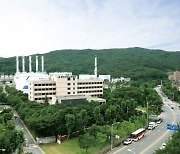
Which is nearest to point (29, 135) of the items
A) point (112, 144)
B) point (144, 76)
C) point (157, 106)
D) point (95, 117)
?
point (95, 117)

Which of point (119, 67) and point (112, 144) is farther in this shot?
point (119, 67)

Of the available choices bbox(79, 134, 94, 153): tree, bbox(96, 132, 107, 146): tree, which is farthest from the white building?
bbox(79, 134, 94, 153): tree

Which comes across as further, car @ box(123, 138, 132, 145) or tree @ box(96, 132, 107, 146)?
car @ box(123, 138, 132, 145)

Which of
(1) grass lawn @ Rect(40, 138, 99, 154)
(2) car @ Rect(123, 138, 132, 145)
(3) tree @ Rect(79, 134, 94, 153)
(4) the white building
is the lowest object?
(1) grass lawn @ Rect(40, 138, 99, 154)

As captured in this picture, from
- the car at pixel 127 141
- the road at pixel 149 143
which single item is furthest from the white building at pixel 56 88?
the car at pixel 127 141

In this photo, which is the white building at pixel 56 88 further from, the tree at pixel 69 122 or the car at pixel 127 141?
the car at pixel 127 141

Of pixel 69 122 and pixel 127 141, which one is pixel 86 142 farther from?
pixel 127 141

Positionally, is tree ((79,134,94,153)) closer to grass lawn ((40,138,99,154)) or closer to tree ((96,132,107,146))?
tree ((96,132,107,146))

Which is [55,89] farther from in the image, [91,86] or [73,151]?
[73,151]
